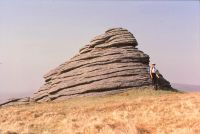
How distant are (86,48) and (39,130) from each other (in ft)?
94.2

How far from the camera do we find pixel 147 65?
44.0 metres

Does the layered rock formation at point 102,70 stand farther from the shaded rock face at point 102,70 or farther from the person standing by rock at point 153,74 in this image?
the person standing by rock at point 153,74

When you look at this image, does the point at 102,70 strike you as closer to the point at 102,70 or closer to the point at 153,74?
the point at 102,70

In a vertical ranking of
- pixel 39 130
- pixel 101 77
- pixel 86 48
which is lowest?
pixel 39 130

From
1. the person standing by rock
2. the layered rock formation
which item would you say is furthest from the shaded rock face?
the person standing by rock

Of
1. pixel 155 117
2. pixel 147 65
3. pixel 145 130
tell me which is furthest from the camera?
pixel 147 65

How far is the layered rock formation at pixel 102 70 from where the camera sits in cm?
4084

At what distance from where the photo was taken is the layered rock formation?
134ft

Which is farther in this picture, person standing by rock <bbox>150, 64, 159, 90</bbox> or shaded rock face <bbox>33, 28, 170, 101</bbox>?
shaded rock face <bbox>33, 28, 170, 101</bbox>

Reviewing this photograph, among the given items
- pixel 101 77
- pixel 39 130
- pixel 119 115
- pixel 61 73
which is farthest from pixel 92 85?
pixel 39 130

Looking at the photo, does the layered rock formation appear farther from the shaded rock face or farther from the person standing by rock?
the person standing by rock

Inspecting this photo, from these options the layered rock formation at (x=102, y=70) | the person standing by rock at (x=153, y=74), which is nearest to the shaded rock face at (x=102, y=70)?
the layered rock formation at (x=102, y=70)

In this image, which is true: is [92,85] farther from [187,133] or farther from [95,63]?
[187,133]

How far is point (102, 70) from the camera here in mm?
42500
